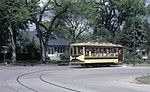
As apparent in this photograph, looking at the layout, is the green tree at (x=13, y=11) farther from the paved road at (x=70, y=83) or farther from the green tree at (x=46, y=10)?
the paved road at (x=70, y=83)

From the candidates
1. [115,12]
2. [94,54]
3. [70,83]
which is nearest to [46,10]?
[94,54]

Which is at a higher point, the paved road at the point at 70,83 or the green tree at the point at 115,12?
the green tree at the point at 115,12

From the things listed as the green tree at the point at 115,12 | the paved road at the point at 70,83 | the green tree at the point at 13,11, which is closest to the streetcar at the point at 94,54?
the green tree at the point at 13,11

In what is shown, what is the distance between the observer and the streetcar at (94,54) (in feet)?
178

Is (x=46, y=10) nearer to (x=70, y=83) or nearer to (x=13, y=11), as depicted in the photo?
(x=13, y=11)

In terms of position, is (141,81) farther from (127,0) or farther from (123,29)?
(123,29)

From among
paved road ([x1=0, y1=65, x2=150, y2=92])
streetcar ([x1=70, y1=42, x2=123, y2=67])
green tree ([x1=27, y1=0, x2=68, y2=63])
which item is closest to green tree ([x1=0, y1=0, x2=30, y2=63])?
green tree ([x1=27, y1=0, x2=68, y2=63])

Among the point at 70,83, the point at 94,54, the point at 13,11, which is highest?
the point at 13,11

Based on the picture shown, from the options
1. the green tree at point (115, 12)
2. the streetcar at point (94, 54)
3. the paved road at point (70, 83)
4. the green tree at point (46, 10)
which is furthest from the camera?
the green tree at point (115, 12)

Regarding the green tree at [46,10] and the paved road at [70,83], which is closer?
the paved road at [70,83]

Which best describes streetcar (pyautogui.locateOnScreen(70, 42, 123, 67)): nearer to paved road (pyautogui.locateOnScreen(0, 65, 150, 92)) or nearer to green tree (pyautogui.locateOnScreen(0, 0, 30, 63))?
green tree (pyautogui.locateOnScreen(0, 0, 30, 63))

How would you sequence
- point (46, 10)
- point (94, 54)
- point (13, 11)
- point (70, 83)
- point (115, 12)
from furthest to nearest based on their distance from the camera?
point (115, 12) → point (46, 10) → point (13, 11) → point (94, 54) → point (70, 83)

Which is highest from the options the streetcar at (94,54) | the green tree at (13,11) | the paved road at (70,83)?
the green tree at (13,11)

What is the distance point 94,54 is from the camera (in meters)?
55.5
